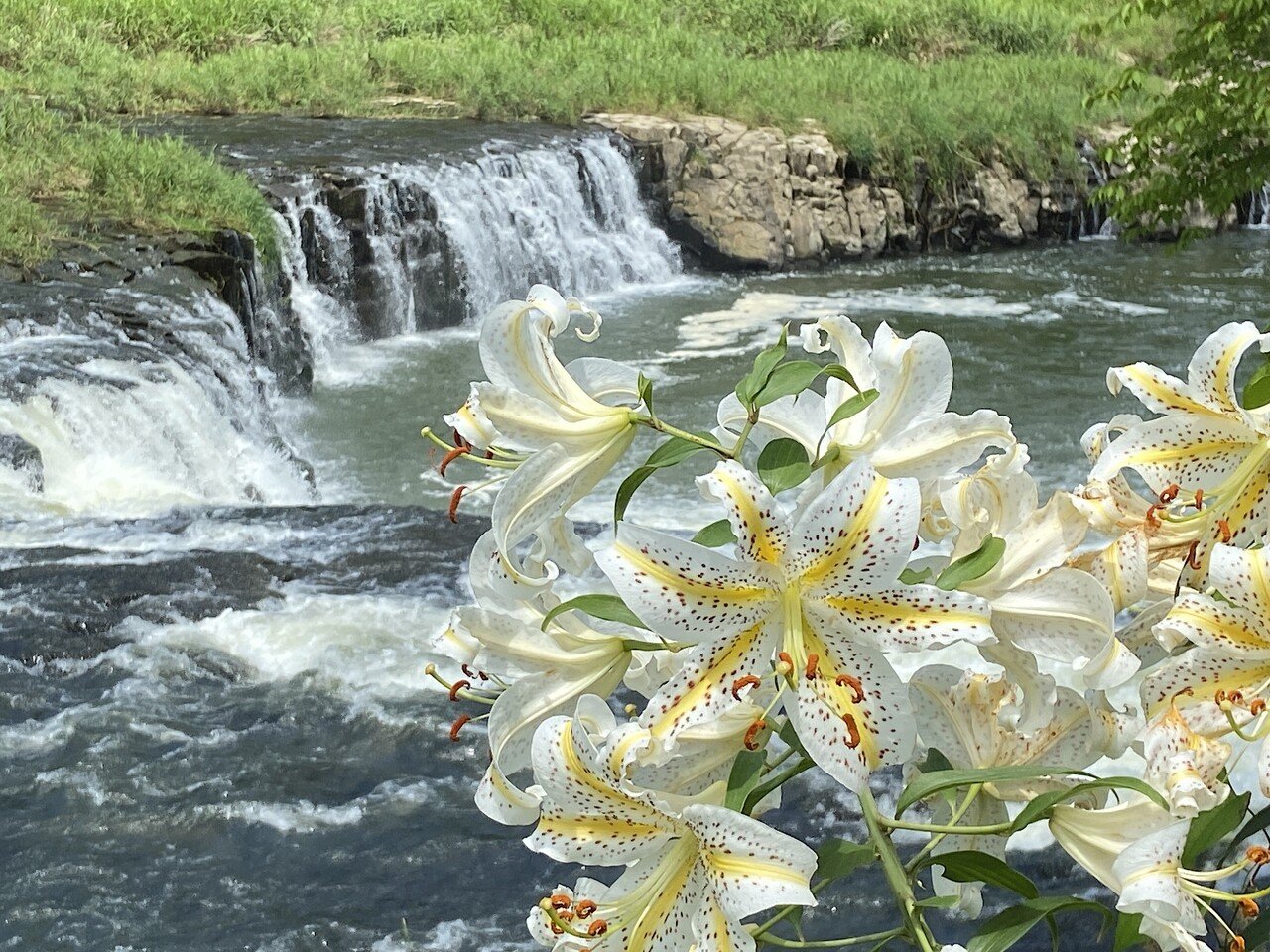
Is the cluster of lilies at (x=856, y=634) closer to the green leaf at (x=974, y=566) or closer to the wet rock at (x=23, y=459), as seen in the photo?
the green leaf at (x=974, y=566)

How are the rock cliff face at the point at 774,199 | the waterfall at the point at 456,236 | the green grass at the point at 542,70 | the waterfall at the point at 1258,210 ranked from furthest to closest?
the waterfall at the point at 1258,210
the green grass at the point at 542,70
the rock cliff face at the point at 774,199
the waterfall at the point at 456,236

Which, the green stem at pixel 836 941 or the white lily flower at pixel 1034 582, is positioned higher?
the white lily flower at pixel 1034 582

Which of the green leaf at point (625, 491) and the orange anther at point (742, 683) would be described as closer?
the orange anther at point (742, 683)

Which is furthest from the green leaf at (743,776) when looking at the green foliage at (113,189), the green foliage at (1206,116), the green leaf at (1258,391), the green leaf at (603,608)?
the green foliage at (113,189)

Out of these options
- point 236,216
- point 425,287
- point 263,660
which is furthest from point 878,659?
point 425,287

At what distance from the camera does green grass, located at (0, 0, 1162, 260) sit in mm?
14688

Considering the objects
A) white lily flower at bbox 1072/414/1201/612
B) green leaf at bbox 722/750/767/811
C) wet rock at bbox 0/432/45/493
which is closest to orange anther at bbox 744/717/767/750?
green leaf at bbox 722/750/767/811

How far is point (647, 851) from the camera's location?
894 millimetres

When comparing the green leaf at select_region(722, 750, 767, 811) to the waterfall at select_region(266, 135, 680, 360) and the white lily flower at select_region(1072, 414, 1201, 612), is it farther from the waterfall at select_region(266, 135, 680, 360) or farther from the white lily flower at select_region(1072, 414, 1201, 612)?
the waterfall at select_region(266, 135, 680, 360)

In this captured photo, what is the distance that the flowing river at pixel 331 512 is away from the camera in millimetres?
3697

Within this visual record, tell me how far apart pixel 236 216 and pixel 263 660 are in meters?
Answer: 5.61

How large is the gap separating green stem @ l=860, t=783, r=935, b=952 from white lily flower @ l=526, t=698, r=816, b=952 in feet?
0.20

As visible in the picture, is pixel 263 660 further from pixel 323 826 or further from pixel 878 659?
pixel 878 659

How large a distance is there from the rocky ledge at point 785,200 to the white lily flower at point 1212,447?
42.7 feet
